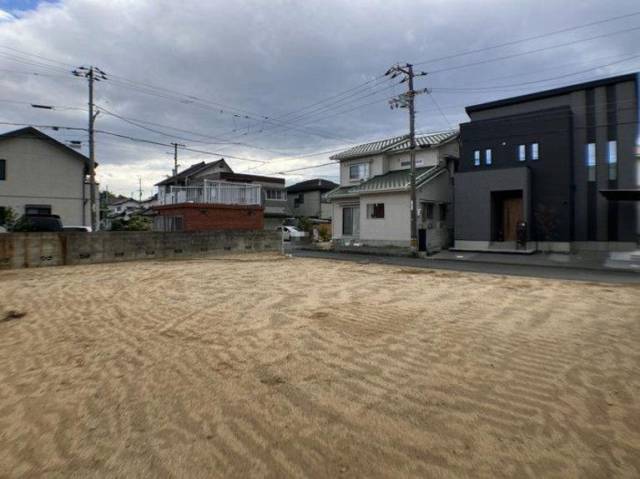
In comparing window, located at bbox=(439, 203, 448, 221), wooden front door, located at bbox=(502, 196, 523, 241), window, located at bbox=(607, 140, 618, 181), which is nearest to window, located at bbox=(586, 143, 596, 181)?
window, located at bbox=(607, 140, 618, 181)

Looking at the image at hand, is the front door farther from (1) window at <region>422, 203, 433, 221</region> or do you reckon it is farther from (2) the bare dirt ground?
(2) the bare dirt ground

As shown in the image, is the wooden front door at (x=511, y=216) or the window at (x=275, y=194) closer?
the wooden front door at (x=511, y=216)

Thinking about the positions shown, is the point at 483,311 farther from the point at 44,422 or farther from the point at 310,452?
the point at 44,422

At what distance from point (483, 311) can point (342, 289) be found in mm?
3254

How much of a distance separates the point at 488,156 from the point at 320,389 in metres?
20.4

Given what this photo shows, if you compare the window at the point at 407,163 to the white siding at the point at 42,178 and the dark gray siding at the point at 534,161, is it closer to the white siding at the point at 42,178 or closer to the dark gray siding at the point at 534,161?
the dark gray siding at the point at 534,161

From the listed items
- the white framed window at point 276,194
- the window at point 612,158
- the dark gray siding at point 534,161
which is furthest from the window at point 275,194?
the window at point 612,158

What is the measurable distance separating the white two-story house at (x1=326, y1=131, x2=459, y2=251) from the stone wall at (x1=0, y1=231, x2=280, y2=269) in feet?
22.4

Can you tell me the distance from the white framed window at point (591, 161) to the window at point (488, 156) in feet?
13.9

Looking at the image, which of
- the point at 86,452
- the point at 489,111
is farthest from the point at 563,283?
the point at 489,111

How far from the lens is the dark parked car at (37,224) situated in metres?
15.9

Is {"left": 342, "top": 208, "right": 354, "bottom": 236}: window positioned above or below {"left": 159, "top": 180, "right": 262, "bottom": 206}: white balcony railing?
below

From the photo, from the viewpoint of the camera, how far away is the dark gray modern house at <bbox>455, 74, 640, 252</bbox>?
58.7ft

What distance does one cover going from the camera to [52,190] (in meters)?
25.3
